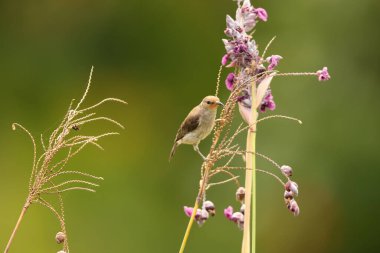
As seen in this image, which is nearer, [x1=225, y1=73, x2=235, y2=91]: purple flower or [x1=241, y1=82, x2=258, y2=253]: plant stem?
[x1=241, y1=82, x2=258, y2=253]: plant stem

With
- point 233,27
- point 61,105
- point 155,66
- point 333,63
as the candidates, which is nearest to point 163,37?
point 155,66

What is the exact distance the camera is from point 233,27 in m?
1.51

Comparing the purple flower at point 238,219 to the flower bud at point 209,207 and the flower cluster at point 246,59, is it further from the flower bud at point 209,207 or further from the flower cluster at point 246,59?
the flower cluster at point 246,59

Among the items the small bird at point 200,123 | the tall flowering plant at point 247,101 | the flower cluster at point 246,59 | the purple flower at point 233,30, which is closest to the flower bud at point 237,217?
the tall flowering plant at point 247,101

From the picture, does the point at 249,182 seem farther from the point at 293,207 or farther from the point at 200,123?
the point at 200,123

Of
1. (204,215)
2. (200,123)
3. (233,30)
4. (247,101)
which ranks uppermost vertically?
(200,123)

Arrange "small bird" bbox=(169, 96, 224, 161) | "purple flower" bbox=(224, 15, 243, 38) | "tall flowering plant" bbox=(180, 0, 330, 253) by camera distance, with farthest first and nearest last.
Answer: "small bird" bbox=(169, 96, 224, 161)
"purple flower" bbox=(224, 15, 243, 38)
"tall flowering plant" bbox=(180, 0, 330, 253)

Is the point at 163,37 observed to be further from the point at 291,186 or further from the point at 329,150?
the point at 291,186

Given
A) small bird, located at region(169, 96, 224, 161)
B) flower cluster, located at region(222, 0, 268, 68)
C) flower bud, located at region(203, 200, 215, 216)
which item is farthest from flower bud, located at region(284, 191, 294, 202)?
small bird, located at region(169, 96, 224, 161)

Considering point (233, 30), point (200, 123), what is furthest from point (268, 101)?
point (200, 123)

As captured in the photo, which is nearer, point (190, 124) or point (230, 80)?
point (230, 80)

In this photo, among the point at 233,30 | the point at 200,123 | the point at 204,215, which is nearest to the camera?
the point at 204,215

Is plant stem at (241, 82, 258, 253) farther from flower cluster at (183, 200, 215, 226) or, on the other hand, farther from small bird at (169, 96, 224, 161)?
small bird at (169, 96, 224, 161)

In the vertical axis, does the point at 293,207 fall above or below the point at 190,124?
Answer: below
